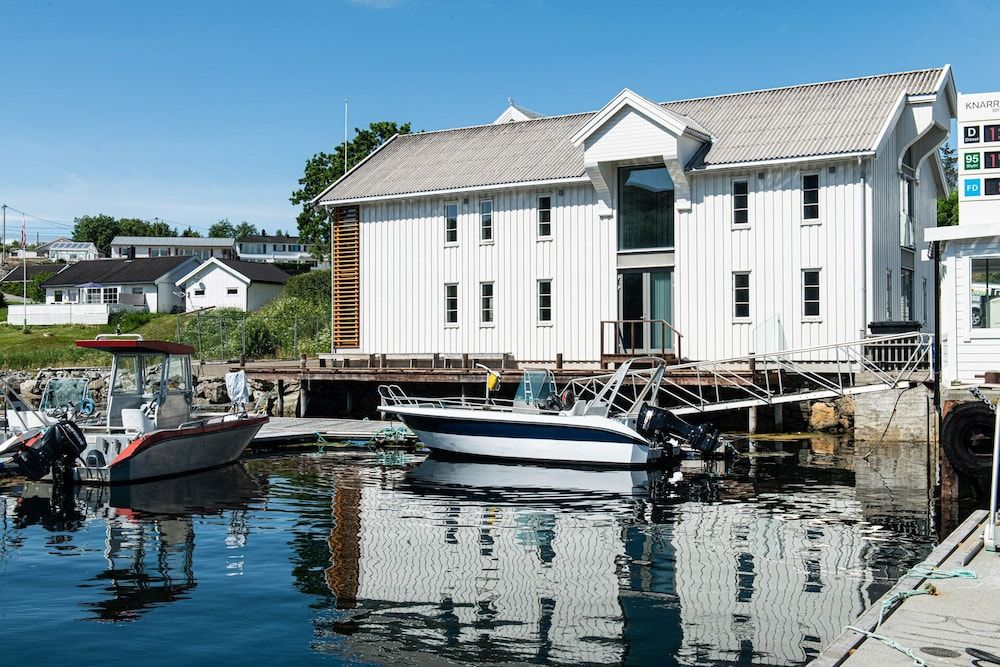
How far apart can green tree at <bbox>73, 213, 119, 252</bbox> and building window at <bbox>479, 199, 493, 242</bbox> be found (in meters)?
128

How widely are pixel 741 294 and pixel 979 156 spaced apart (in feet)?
33.7

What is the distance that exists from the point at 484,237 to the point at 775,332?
1070 cm

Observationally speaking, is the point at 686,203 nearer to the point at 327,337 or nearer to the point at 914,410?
the point at 914,410

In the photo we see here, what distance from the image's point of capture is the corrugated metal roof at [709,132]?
30.7 metres

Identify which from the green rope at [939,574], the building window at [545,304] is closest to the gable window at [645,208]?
the building window at [545,304]

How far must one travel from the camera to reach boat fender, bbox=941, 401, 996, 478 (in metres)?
17.2

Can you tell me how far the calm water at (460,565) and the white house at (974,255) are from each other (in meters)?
2.76

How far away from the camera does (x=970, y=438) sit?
57.1 feet

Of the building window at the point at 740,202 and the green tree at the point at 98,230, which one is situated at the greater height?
the green tree at the point at 98,230

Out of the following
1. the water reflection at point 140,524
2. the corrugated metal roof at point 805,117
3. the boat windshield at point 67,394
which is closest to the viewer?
the water reflection at point 140,524

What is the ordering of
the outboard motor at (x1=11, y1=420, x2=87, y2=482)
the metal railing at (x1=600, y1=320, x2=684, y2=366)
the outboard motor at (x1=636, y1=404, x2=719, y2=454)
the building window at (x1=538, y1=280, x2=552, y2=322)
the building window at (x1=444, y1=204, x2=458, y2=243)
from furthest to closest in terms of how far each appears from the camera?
1. the building window at (x1=444, y1=204, x2=458, y2=243)
2. the building window at (x1=538, y1=280, x2=552, y2=322)
3. the metal railing at (x1=600, y1=320, x2=684, y2=366)
4. the outboard motor at (x1=636, y1=404, x2=719, y2=454)
5. the outboard motor at (x1=11, y1=420, x2=87, y2=482)

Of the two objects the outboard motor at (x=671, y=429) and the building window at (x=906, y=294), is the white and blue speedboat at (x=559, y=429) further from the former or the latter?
the building window at (x=906, y=294)

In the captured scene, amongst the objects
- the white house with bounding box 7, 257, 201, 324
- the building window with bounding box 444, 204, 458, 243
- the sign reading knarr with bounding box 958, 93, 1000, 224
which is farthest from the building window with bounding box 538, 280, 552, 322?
the white house with bounding box 7, 257, 201, 324

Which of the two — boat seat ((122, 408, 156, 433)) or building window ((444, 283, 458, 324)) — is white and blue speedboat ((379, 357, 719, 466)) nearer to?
boat seat ((122, 408, 156, 433))
